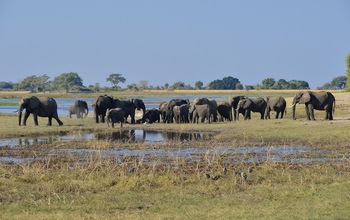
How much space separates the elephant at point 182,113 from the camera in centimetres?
4512

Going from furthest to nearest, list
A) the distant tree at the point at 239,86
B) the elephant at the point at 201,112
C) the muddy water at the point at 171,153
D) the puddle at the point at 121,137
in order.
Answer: the distant tree at the point at 239,86
the elephant at the point at 201,112
the puddle at the point at 121,137
the muddy water at the point at 171,153

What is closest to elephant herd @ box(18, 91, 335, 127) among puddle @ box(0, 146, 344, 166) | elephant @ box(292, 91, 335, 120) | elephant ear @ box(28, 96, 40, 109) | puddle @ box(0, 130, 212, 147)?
elephant @ box(292, 91, 335, 120)

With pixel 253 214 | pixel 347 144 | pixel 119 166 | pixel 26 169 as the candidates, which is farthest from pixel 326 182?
pixel 347 144

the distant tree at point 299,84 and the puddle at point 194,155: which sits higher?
the distant tree at point 299,84

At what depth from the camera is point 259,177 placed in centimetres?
1683

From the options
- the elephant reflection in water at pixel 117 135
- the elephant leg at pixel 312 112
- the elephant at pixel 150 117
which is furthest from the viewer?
the elephant at pixel 150 117

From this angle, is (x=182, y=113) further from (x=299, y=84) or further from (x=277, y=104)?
(x=299, y=84)

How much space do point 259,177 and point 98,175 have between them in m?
4.02

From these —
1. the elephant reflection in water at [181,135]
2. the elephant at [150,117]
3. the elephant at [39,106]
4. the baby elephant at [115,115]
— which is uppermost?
the elephant at [39,106]

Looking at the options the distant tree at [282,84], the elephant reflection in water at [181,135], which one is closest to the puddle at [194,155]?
the elephant reflection in water at [181,135]

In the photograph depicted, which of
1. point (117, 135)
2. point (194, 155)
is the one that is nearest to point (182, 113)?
point (117, 135)

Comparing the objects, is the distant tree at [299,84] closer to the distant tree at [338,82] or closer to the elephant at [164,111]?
the distant tree at [338,82]

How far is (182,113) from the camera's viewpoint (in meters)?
45.2

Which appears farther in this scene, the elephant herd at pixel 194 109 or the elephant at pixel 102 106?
the elephant at pixel 102 106
